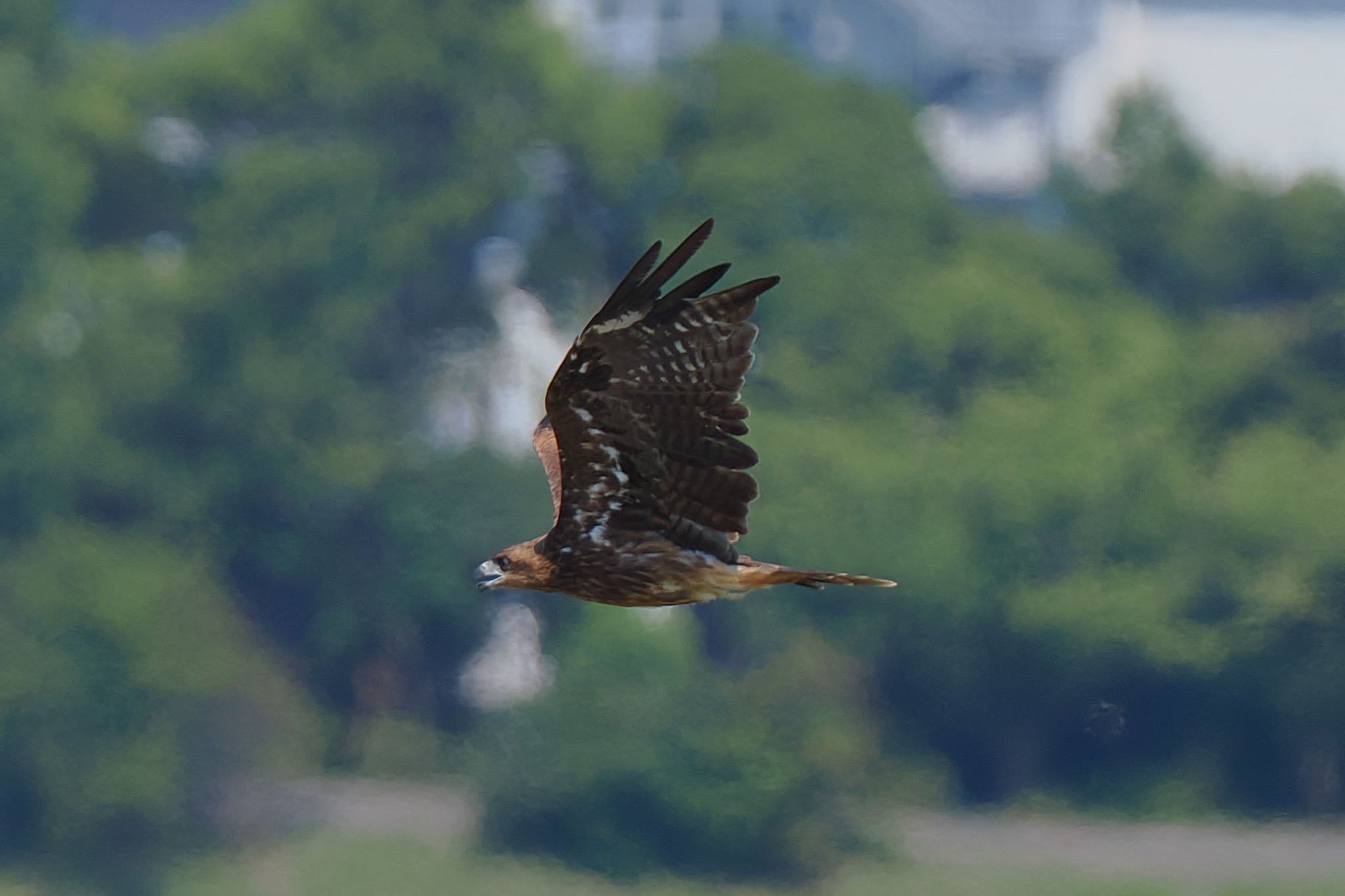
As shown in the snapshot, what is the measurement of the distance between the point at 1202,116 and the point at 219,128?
15405 mm

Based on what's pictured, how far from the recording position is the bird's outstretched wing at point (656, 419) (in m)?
8.27

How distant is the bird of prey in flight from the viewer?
27.2 feet

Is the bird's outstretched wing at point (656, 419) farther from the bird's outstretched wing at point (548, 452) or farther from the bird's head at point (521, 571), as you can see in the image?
the bird's outstretched wing at point (548, 452)

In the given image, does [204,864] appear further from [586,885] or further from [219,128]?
[219,128]

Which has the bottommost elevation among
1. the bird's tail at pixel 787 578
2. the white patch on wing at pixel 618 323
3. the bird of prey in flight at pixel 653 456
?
the bird's tail at pixel 787 578

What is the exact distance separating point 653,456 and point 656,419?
16 centimetres

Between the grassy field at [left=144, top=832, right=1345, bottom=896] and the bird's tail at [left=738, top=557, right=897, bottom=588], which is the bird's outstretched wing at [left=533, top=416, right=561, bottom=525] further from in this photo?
the grassy field at [left=144, top=832, right=1345, bottom=896]

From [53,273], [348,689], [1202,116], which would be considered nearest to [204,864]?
[348,689]

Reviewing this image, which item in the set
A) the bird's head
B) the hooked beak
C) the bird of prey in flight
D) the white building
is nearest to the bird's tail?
the bird of prey in flight

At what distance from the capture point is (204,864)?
28703mm

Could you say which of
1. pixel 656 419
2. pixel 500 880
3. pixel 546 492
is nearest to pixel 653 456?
pixel 656 419

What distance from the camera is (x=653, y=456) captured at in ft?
28.1

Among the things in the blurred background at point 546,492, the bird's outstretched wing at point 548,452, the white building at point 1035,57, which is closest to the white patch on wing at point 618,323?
the bird's outstretched wing at point 548,452

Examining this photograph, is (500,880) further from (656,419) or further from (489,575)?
(656,419)
